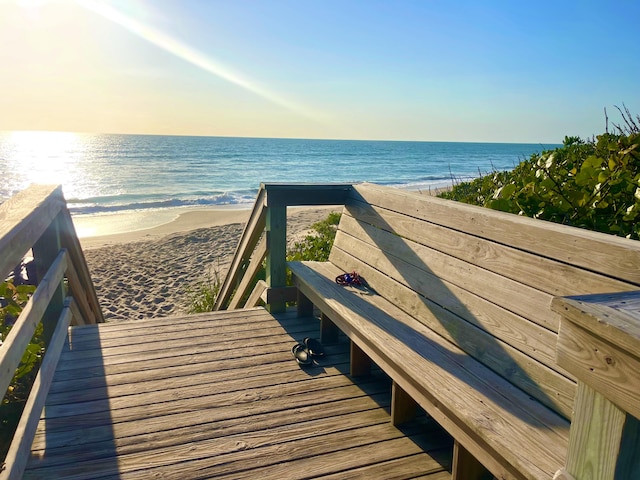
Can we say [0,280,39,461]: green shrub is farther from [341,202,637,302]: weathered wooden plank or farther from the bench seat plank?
[341,202,637,302]: weathered wooden plank

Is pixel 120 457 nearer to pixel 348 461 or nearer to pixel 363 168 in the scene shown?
Answer: pixel 348 461

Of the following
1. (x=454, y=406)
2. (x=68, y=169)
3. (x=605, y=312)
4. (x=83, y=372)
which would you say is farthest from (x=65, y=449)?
(x=68, y=169)

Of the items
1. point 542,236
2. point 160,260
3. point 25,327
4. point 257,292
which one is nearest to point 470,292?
point 542,236

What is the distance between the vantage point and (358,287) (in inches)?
133

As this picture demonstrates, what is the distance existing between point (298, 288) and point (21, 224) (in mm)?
2217

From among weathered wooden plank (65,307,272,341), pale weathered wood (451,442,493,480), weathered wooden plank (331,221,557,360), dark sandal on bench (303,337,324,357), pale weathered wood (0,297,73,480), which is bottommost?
weathered wooden plank (65,307,272,341)

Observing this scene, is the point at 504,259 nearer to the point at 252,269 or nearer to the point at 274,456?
the point at 274,456

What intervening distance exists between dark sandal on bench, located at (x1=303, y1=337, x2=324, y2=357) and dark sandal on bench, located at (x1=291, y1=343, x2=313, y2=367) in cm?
3

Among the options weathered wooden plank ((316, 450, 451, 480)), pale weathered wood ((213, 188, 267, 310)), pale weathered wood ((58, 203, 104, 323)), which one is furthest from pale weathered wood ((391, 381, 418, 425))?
pale weathered wood ((58, 203, 104, 323))

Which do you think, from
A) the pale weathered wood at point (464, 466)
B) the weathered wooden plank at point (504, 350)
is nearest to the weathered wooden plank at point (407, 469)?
the pale weathered wood at point (464, 466)

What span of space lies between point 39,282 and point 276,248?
1.70 m

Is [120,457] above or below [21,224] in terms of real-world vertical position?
below

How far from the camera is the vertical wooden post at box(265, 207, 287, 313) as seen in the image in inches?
151

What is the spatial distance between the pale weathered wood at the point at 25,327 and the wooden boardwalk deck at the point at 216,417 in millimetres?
575
